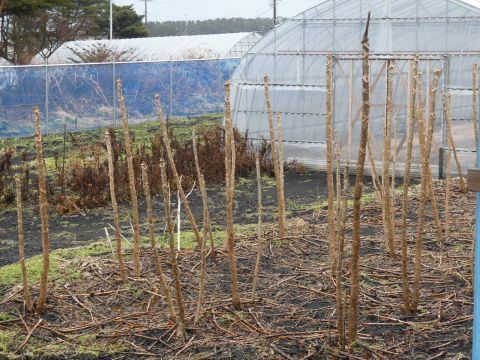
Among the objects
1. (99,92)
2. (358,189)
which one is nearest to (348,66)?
(358,189)

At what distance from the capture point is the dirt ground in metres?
7.96

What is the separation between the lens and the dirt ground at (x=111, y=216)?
313 inches

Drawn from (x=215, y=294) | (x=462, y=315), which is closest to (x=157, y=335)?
(x=215, y=294)

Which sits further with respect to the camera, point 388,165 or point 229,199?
point 388,165

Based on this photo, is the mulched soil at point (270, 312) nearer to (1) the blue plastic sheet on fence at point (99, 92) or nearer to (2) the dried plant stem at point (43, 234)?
(2) the dried plant stem at point (43, 234)

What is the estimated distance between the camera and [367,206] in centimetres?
848

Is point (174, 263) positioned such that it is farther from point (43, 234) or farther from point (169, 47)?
point (169, 47)

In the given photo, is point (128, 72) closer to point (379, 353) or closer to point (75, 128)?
point (75, 128)

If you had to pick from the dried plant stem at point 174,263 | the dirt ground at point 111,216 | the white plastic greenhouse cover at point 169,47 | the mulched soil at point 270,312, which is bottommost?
the dirt ground at point 111,216

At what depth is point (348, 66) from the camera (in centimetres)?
1226

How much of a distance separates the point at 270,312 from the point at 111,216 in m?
4.58

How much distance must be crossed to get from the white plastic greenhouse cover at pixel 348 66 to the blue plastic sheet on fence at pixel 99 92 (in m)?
6.47

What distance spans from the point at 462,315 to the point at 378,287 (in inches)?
28.2

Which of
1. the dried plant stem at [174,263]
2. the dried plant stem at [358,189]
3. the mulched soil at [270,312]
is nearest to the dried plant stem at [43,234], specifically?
the mulched soil at [270,312]
